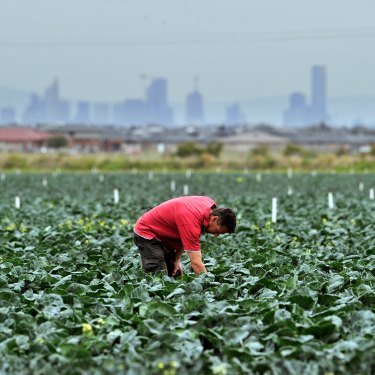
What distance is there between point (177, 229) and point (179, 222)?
1.47 feet

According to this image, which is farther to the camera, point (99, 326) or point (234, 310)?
point (234, 310)

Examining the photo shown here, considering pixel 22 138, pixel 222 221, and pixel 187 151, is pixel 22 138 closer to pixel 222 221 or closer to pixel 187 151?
pixel 187 151

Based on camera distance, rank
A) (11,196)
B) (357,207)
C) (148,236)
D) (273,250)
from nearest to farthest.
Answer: (148,236), (273,250), (357,207), (11,196)

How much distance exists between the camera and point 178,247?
9.84 m

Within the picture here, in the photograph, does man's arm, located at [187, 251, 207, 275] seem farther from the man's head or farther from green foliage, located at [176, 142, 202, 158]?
green foliage, located at [176, 142, 202, 158]

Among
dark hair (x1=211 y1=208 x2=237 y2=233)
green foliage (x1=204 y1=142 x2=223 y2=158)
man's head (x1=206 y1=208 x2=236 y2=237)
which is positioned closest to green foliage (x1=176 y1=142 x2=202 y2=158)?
green foliage (x1=204 y1=142 x2=223 y2=158)

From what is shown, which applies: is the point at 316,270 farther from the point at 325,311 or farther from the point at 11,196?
the point at 11,196

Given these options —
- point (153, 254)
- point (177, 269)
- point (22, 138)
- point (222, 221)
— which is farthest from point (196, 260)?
point (22, 138)

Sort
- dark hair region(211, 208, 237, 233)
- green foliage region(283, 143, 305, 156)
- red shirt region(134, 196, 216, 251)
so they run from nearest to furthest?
1. dark hair region(211, 208, 237, 233)
2. red shirt region(134, 196, 216, 251)
3. green foliage region(283, 143, 305, 156)

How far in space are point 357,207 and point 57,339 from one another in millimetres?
15737

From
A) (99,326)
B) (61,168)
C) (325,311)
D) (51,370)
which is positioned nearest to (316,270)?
(325,311)

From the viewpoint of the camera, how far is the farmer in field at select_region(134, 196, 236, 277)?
889 cm

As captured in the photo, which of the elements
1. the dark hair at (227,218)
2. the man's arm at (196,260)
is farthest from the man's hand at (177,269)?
the dark hair at (227,218)

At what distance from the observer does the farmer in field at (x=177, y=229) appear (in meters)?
8.89
